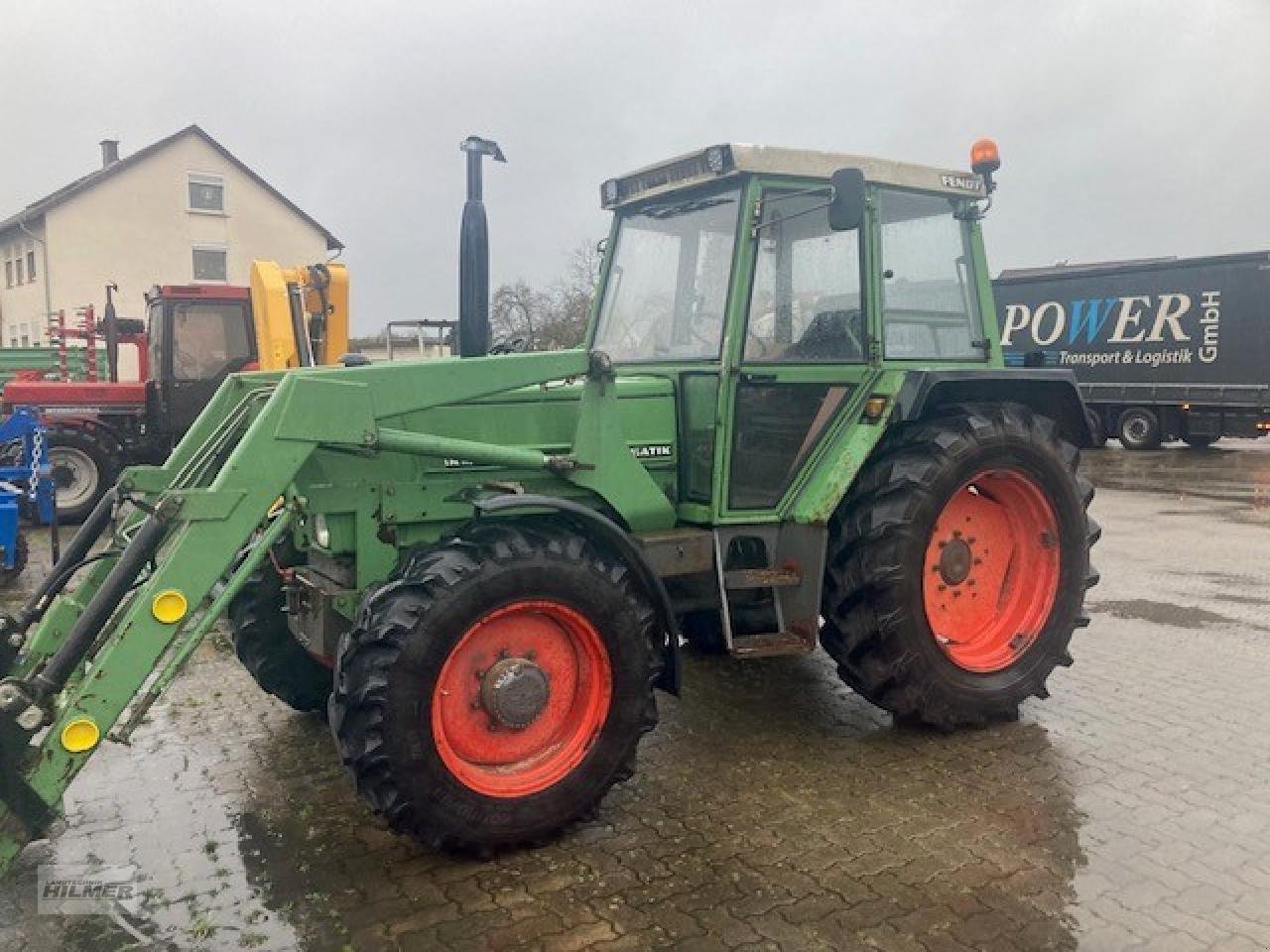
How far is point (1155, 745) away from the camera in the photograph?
447 centimetres

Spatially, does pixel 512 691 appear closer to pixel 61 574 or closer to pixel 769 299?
pixel 61 574

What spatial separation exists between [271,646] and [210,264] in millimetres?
31717

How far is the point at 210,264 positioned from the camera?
109 ft

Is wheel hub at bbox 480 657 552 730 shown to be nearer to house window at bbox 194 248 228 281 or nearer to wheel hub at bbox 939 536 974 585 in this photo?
wheel hub at bbox 939 536 974 585

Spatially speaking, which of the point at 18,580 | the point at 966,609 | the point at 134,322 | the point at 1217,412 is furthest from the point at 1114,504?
the point at 134,322

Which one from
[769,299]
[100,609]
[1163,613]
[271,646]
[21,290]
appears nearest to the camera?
[100,609]

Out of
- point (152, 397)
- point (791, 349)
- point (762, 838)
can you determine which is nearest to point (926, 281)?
point (791, 349)

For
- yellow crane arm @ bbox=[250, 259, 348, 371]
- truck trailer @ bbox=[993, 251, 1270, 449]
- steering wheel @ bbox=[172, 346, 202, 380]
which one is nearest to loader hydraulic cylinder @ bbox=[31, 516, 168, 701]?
yellow crane arm @ bbox=[250, 259, 348, 371]

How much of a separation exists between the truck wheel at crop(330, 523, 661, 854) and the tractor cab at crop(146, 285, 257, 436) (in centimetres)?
921

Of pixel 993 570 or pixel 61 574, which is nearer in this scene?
pixel 61 574

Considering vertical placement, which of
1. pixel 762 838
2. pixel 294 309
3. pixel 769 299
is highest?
pixel 294 309

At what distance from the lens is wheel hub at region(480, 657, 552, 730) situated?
3.52 m

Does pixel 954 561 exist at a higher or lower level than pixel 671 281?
lower

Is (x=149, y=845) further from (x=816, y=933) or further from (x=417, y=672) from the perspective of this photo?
(x=816, y=933)
